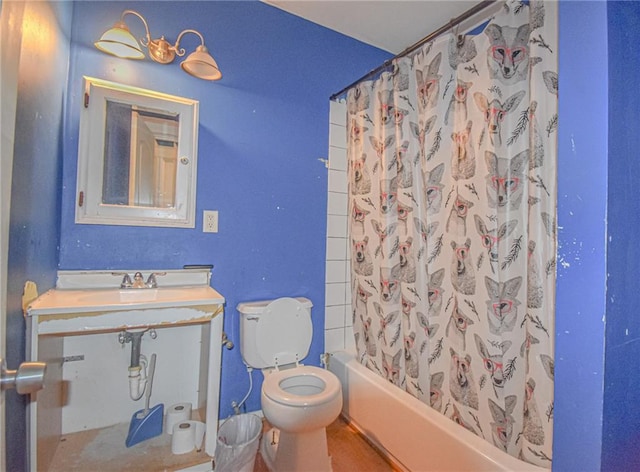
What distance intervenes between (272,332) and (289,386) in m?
0.27

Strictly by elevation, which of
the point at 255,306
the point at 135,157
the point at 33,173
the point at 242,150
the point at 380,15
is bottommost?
the point at 255,306

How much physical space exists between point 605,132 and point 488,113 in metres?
0.86

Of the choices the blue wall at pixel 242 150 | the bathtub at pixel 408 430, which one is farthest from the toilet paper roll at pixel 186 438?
the bathtub at pixel 408 430

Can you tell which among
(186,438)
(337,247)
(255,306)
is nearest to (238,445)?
(186,438)

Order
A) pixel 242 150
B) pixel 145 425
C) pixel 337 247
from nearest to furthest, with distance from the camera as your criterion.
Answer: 1. pixel 145 425
2. pixel 242 150
3. pixel 337 247

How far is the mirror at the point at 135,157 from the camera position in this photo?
4.90ft

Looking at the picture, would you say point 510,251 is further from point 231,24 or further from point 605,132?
point 231,24

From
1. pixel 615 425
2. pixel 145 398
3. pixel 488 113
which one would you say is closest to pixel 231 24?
pixel 488 113

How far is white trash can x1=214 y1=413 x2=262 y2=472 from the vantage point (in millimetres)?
1335

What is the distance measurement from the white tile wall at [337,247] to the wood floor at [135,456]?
60 cm

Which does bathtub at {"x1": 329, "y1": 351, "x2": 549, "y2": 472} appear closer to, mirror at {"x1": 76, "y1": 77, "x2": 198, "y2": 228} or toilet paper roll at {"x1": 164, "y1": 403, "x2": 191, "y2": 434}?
toilet paper roll at {"x1": 164, "y1": 403, "x2": 191, "y2": 434}

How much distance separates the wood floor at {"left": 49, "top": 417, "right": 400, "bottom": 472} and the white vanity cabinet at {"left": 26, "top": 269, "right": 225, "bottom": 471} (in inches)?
2.2

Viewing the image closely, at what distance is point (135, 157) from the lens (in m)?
1.59

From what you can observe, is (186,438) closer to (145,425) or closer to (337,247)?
(145,425)
